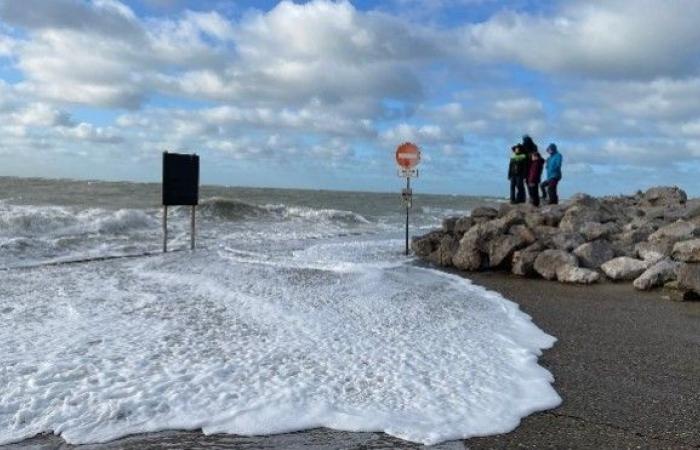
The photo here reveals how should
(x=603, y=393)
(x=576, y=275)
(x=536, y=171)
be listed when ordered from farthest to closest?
(x=536, y=171) < (x=576, y=275) < (x=603, y=393)

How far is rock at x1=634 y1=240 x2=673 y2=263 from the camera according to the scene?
10.9 metres

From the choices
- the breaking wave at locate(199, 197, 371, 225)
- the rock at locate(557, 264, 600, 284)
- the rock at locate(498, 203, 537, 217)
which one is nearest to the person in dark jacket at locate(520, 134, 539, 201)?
the rock at locate(498, 203, 537, 217)

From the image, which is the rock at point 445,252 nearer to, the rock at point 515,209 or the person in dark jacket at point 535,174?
the rock at point 515,209

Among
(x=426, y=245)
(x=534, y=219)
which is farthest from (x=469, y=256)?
(x=534, y=219)

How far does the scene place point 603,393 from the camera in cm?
471

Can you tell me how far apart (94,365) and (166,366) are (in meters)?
0.57

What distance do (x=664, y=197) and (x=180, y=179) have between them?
15.8 metres

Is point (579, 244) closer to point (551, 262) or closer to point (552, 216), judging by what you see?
point (551, 262)

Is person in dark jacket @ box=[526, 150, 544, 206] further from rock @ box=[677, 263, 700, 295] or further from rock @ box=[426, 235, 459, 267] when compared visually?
rock @ box=[677, 263, 700, 295]

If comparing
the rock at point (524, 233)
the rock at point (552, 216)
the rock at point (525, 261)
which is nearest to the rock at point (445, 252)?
the rock at point (524, 233)

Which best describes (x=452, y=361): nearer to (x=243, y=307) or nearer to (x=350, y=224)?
(x=243, y=307)

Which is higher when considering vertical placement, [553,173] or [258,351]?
[553,173]

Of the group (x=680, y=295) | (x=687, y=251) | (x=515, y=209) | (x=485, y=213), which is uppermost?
(x=515, y=209)

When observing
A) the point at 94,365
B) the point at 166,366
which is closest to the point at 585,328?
the point at 166,366
